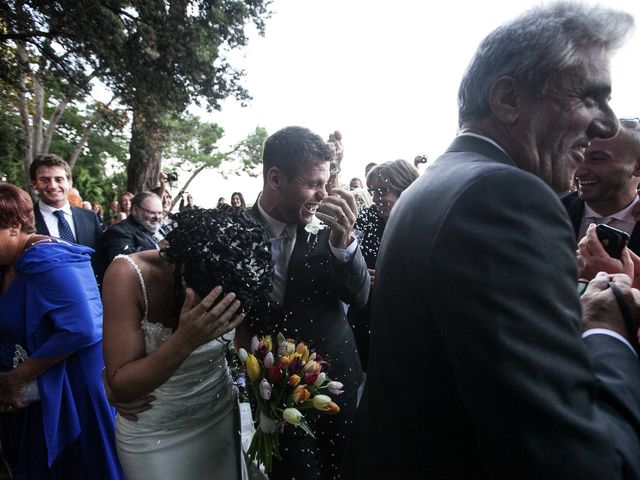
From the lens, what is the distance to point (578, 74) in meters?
1.17

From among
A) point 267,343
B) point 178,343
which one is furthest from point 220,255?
point 267,343

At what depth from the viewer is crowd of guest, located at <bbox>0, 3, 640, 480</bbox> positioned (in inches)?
→ 36.1

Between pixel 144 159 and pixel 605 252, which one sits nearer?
pixel 605 252

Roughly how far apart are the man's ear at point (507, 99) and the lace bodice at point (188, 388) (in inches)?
66.6

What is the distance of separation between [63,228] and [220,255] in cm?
401

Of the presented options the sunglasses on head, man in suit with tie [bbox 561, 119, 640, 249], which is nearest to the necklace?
the sunglasses on head

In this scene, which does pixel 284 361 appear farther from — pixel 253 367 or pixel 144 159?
pixel 144 159

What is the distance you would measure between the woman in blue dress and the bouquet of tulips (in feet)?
3.88

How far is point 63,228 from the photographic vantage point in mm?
5121

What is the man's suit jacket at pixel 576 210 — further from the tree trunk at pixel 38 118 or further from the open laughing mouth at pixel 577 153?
the tree trunk at pixel 38 118

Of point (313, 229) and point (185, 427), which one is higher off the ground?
point (313, 229)

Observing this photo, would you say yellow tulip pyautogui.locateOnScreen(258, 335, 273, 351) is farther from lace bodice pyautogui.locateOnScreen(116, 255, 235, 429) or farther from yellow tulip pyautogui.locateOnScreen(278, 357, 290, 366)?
lace bodice pyautogui.locateOnScreen(116, 255, 235, 429)

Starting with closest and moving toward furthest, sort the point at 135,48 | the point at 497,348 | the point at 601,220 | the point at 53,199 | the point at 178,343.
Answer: the point at 497,348
the point at 178,343
the point at 601,220
the point at 53,199
the point at 135,48

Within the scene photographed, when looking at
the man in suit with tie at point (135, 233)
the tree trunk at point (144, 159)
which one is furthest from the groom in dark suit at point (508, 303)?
the tree trunk at point (144, 159)
